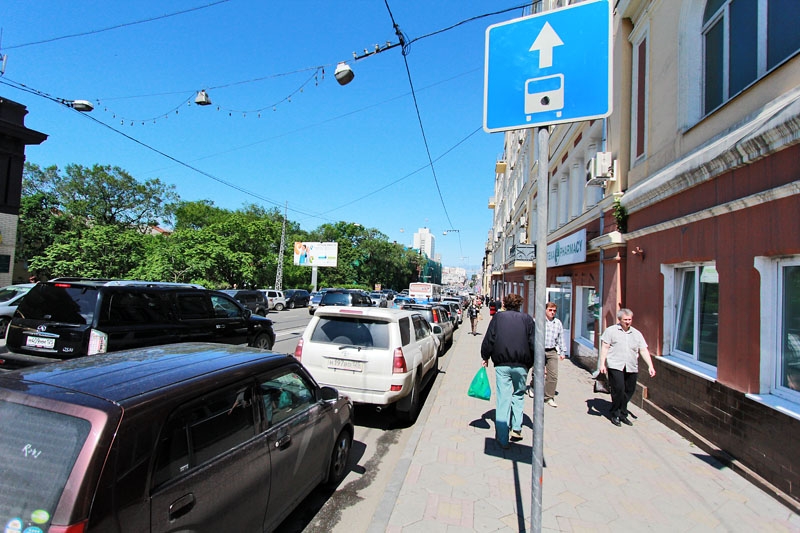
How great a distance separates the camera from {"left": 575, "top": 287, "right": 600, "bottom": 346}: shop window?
33.9 feet

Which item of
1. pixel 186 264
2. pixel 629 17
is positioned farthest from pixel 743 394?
pixel 186 264

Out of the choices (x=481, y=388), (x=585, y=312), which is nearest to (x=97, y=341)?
(x=481, y=388)

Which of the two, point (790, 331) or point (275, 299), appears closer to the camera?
point (790, 331)

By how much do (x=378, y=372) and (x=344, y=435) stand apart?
144 cm

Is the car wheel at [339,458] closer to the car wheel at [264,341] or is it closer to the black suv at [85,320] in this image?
the black suv at [85,320]

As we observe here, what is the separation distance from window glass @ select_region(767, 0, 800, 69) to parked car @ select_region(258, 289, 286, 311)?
32807mm

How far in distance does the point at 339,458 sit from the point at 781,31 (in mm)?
6447

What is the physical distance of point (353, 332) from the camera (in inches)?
225

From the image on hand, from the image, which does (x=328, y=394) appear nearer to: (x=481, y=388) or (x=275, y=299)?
(x=481, y=388)

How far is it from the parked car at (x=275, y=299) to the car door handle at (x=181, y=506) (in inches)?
1285

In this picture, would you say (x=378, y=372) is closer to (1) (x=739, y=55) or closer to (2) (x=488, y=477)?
(2) (x=488, y=477)

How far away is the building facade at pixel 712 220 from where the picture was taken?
3.87m

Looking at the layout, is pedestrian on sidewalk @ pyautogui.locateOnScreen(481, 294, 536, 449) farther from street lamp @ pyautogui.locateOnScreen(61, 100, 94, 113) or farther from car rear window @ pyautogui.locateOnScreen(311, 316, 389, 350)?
street lamp @ pyautogui.locateOnScreen(61, 100, 94, 113)

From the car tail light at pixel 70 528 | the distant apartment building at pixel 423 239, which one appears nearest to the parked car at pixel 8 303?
the car tail light at pixel 70 528
